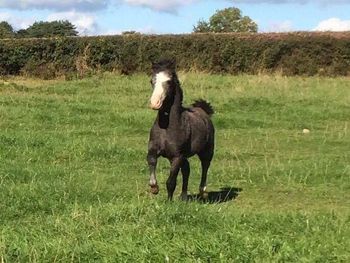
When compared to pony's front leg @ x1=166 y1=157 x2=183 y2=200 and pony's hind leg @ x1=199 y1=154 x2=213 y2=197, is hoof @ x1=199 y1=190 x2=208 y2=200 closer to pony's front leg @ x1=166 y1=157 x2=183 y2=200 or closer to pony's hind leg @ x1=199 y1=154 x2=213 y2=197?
pony's hind leg @ x1=199 y1=154 x2=213 y2=197

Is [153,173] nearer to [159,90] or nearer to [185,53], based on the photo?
[159,90]

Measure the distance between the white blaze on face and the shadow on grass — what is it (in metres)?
1.79

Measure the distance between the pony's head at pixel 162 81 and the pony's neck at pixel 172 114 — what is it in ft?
0.56

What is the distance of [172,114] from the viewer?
369 inches

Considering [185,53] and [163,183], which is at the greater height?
[185,53]

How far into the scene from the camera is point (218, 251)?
6141 millimetres

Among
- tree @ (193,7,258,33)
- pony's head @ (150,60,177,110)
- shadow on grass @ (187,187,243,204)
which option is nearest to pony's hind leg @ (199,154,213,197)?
shadow on grass @ (187,187,243,204)

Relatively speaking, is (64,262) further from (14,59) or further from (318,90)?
(14,59)

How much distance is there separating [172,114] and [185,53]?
27811mm

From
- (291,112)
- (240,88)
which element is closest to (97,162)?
(291,112)

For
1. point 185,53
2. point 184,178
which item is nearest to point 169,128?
point 184,178

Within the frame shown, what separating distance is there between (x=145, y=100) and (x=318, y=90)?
752 centimetres

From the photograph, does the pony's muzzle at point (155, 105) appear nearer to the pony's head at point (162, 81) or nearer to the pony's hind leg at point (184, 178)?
the pony's head at point (162, 81)

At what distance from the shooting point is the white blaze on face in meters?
9.00
